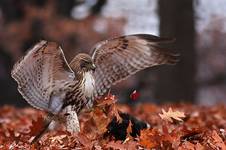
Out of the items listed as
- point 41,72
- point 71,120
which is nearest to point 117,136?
point 71,120

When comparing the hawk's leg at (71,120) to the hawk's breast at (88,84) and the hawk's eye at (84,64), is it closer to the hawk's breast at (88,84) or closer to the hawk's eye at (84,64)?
the hawk's breast at (88,84)

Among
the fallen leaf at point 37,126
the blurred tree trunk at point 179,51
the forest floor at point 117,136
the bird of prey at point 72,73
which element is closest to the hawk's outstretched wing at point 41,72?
the bird of prey at point 72,73

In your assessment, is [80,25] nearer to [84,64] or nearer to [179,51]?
[179,51]

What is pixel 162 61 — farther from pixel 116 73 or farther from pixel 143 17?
pixel 143 17

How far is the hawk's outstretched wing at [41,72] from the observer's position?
457cm

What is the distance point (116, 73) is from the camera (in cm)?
527

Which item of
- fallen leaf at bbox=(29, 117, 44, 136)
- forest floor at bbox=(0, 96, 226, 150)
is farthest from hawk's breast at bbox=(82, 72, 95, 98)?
fallen leaf at bbox=(29, 117, 44, 136)

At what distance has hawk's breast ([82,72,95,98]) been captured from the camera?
183 inches

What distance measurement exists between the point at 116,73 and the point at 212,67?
20.3 metres

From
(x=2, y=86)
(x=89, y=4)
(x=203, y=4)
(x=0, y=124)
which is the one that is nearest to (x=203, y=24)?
(x=203, y=4)

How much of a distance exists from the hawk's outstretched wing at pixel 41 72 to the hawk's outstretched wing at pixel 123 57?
1.11 ft

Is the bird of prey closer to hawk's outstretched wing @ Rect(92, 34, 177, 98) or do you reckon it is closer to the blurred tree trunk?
hawk's outstretched wing @ Rect(92, 34, 177, 98)

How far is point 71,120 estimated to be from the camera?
186 inches

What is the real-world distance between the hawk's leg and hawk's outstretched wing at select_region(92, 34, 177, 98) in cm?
23
